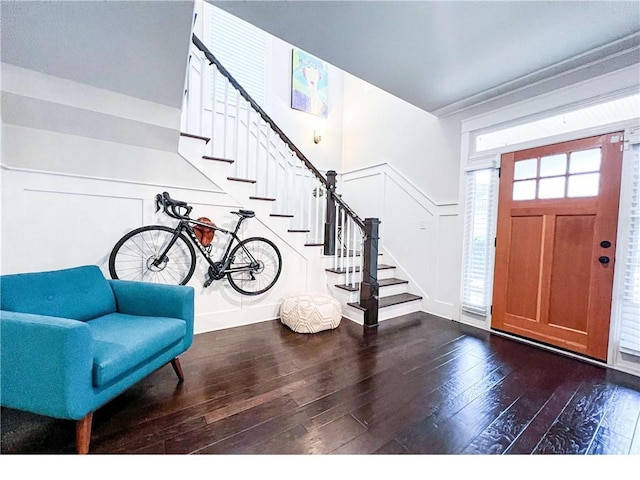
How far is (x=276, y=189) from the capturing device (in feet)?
10.6

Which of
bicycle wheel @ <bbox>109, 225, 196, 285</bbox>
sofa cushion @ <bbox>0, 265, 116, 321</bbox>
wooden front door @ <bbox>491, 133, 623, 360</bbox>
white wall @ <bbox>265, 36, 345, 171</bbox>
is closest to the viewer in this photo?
sofa cushion @ <bbox>0, 265, 116, 321</bbox>

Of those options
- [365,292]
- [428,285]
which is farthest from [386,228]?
[365,292]

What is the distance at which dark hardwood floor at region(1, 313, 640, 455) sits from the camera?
4.20ft

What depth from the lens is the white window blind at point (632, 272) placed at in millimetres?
1982

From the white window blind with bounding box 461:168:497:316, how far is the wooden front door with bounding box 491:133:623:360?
0.09m

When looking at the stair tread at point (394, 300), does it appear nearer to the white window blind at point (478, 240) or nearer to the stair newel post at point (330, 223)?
the white window blind at point (478, 240)

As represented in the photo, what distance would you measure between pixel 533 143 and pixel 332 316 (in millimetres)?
2497

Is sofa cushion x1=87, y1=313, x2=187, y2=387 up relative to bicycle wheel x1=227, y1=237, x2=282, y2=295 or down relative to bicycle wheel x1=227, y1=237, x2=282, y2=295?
down

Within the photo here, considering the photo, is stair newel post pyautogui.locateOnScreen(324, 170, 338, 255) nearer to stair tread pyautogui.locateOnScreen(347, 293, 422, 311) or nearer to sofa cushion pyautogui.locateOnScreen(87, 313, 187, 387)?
stair tread pyautogui.locateOnScreen(347, 293, 422, 311)

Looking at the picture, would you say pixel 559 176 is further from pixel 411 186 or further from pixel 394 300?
pixel 394 300

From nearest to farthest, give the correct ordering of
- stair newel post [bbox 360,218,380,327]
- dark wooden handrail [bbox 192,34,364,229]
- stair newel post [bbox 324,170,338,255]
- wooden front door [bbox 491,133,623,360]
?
1. wooden front door [bbox 491,133,623,360]
2. dark wooden handrail [bbox 192,34,364,229]
3. stair newel post [bbox 360,218,380,327]
4. stair newel post [bbox 324,170,338,255]

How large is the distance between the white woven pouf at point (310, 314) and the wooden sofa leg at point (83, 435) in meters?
1.67

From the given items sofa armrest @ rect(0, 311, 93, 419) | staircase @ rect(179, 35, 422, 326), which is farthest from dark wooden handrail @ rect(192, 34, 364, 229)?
sofa armrest @ rect(0, 311, 93, 419)
